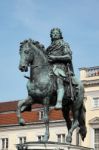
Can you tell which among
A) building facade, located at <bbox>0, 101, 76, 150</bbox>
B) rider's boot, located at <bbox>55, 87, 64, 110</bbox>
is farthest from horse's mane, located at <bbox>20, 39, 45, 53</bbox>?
building facade, located at <bbox>0, 101, 76, 150</bbox>

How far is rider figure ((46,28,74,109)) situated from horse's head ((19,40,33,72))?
0.46 m

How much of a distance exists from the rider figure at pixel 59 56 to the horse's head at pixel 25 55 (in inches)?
18.2

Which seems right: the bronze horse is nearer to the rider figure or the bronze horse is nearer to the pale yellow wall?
the rider figure

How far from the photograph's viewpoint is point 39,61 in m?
12.6

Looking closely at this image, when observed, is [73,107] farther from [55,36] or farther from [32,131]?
[32,131]

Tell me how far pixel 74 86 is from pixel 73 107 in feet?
1.68

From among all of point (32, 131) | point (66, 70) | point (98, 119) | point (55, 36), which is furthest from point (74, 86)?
point (32, 131)

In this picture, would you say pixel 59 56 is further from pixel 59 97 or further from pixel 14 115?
pixel 14 115

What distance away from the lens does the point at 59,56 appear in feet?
41.7

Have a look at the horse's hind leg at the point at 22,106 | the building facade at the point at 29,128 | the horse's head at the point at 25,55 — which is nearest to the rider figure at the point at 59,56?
the horse's head at the point at 25,55

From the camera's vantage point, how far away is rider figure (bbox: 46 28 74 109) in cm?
1241

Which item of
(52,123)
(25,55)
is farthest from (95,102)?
(25,55)

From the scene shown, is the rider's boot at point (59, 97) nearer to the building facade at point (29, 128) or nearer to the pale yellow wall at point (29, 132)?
the building facade at point (29, 128)

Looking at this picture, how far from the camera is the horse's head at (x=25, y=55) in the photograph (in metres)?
12.4
